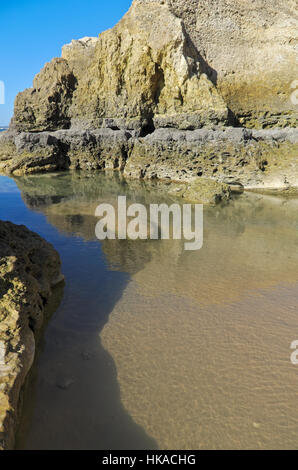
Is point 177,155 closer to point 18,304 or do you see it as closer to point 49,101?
point 18,304

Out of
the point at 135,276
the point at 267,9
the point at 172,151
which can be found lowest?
the point at 135,276

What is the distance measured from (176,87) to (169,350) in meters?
18.7

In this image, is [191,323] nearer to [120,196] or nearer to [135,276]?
[135,276]

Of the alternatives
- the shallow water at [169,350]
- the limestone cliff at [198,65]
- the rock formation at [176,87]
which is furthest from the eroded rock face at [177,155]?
the shallow water at [169,350]

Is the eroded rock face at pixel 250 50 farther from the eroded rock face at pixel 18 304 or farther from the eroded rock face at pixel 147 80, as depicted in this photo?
the eroded rock face at pixel 18 304

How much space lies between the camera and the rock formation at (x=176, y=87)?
16938mm

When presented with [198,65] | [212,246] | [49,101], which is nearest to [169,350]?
[212,246]

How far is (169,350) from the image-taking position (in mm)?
3666

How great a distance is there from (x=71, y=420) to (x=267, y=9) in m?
23.9

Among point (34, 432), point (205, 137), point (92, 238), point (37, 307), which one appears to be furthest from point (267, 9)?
point (34, 432)

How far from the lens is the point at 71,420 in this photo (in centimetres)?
274

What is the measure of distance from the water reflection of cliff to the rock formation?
5137 mm

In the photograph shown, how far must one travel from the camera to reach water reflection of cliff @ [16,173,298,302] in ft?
17.6

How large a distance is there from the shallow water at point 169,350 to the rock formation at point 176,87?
9.55m
